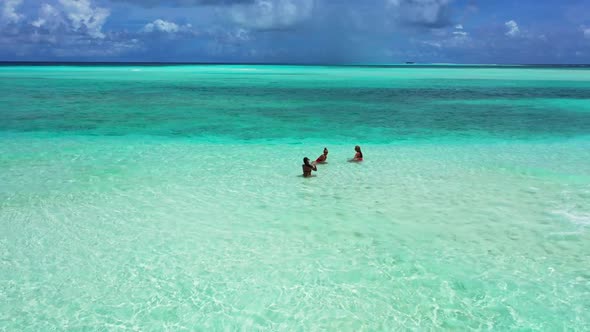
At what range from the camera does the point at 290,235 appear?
6.53 meters

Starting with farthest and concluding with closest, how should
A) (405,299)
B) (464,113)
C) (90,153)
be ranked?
(464,113), (90,153), (405,299)

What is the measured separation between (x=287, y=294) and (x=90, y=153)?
8558 millimetres

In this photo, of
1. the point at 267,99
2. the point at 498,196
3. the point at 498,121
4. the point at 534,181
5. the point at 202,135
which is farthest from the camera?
the point at 267,99

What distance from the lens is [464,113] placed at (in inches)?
822

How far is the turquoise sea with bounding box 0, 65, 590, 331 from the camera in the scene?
4.70 meters

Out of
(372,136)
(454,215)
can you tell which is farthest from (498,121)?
(454,215)

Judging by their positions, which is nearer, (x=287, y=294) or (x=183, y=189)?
(x=287, y=294)

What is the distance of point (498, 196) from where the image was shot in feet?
26.9

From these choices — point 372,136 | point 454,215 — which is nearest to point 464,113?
point 372,136

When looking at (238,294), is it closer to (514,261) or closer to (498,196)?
(514,261)

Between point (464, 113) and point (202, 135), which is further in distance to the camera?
point (464, 113)

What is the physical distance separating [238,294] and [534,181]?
6.97 meters

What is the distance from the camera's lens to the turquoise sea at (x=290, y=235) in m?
4.70

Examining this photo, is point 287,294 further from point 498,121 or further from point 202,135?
point 498,121
